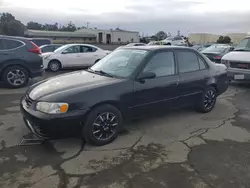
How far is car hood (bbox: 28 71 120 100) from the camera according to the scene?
3.97 meters

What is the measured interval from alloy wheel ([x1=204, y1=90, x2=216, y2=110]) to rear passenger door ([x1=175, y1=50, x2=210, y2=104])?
0.90ft

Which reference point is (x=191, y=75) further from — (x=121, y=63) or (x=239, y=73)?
(x=239, y=73)

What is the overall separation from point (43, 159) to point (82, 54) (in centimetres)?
1036

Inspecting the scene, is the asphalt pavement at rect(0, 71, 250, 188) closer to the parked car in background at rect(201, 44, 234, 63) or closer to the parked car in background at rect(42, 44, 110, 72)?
the parked car in background at rect(201, 44, 234, 63)

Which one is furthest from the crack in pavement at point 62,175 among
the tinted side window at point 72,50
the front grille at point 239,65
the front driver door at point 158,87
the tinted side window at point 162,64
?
the tinted side window at point 72,50

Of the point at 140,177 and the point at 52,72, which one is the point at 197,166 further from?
the point at 52,72

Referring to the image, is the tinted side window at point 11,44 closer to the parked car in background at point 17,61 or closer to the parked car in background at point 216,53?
the parked car in background at point 17,61

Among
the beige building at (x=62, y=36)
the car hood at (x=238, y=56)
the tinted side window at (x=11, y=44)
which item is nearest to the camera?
the tinted side window at (x=11, y=44)

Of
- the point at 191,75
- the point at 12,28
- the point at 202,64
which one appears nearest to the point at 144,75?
the point at 191,75

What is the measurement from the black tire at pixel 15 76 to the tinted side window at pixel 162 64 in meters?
5.28

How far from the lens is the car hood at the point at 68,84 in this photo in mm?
3973

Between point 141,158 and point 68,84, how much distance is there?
1717 millimetres

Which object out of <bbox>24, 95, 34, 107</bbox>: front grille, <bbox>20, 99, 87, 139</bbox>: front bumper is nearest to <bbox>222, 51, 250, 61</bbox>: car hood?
<bbox>20, 99, 87, 139</bbox>: front bumper

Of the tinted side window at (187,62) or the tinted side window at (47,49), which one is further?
the tinted side window at (47,49)
